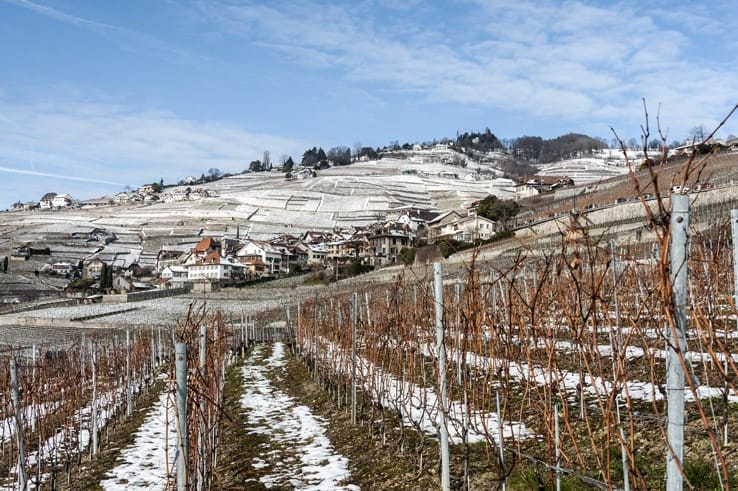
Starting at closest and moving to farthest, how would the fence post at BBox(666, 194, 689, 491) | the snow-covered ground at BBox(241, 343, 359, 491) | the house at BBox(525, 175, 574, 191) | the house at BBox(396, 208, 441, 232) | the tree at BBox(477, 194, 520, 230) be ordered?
the fence post at BBox(666, 194, 689, 491), the snow-covered ground at BBox(241, 343, 359, 491), the tree at BBox(477, 194, 520, 230), the house at BBox(396, 208, 441, 232), the house at BBox(525, 175, 574, 191)

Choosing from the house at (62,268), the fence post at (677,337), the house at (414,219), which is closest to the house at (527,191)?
the house at (414,219)

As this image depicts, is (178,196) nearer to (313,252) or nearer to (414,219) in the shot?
(313,252)

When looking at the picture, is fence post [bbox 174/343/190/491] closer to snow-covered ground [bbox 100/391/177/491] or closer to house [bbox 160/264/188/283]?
snow-covered ground [bbox 100/391/177/491]

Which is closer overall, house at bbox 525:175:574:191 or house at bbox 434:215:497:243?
house at bbox 434:215:497:243

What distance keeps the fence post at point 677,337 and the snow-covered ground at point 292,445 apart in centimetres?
504

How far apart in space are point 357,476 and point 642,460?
3186mm

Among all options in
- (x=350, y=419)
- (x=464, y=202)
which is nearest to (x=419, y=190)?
(x=464, y=202)

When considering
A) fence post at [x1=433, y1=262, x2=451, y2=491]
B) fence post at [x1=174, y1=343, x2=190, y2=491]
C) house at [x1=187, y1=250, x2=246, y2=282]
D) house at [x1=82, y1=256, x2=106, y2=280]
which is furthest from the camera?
house at [x1=82, y1=256, x2=106, y2=280]

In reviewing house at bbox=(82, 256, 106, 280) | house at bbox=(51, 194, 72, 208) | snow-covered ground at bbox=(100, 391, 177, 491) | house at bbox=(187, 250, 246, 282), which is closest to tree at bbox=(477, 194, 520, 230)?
house at bbox=(187, 250, 246, 282)

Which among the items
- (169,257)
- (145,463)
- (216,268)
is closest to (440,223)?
(216,268)

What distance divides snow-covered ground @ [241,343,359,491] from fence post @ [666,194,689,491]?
504 centimetres

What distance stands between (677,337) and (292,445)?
7.46 m

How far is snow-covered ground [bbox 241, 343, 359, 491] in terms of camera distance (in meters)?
6.79

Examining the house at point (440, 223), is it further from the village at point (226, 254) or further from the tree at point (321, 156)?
the tree at point (321, 156)
